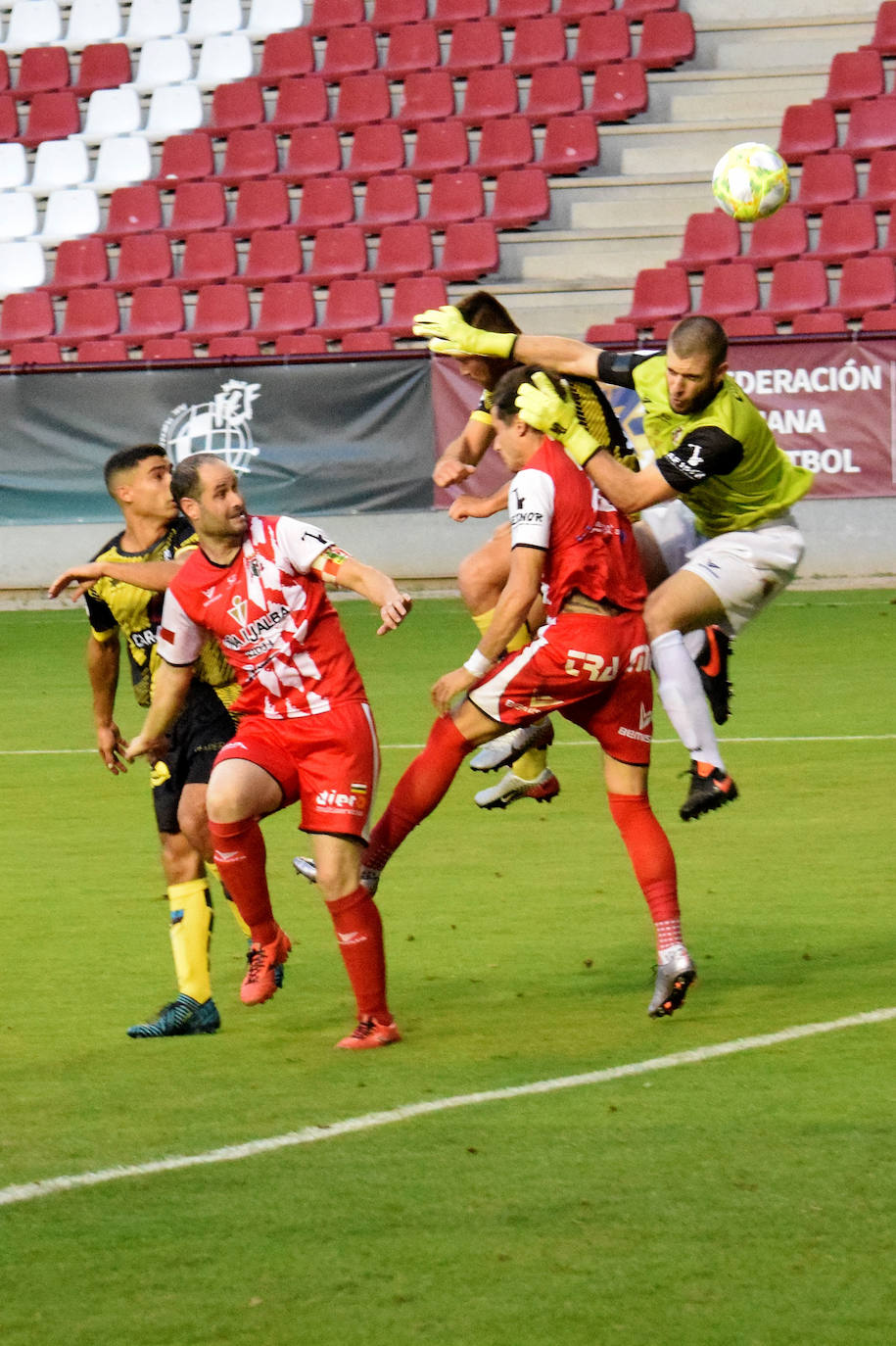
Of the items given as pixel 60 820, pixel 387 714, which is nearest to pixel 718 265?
pixel 387 714

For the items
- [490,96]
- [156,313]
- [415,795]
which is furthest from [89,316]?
[415,795]

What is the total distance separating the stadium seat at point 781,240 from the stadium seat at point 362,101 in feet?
16.5

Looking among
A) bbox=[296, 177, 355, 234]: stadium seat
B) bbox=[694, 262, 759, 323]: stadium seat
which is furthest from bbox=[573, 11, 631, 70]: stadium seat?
bbox=[694, 262, 759, 323]: stadium seat

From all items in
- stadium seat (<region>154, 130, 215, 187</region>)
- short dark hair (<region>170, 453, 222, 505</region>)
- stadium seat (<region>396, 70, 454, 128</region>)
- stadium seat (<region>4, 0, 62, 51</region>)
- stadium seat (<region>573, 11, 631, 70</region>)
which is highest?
stadium seat (<region>4, 0, 62, 51</region>)

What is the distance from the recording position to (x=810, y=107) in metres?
20.6

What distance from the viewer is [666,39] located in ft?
72.7

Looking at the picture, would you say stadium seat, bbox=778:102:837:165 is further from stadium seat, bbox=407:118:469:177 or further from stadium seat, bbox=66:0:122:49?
stadium seat, bbox=66:0:122:49

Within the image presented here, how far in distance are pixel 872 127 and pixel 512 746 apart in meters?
14.9

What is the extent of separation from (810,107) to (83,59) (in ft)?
31.5

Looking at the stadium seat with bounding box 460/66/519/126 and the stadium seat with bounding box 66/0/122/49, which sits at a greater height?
the stadium seat with bounding box 66/0/122/49

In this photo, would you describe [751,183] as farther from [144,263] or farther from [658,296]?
[144,263]

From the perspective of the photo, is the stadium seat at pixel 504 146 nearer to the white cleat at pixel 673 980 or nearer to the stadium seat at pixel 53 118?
the stadium seat at pixel 53 118

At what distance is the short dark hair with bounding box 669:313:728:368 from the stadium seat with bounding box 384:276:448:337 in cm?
1451

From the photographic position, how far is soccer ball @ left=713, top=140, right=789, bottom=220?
8539mm
